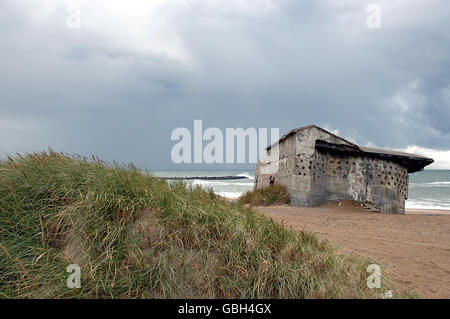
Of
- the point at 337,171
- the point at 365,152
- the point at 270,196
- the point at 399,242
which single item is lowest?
the point at 399,242

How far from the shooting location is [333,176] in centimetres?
1269

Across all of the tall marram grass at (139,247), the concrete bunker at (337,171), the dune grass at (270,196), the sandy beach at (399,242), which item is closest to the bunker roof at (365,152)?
the concrete bunker at (337,171)

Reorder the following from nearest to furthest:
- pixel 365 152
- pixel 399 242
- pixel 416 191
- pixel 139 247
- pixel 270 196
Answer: pixel 139 247, pixel 399 242, pixel 365 152, pixel 270 196, pixel 416 191

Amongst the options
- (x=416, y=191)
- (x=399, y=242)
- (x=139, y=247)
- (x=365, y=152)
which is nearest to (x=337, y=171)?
(x=365, y=152)

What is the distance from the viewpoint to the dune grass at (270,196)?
12.9 m

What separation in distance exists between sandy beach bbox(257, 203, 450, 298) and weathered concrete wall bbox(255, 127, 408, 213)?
1.23 meters

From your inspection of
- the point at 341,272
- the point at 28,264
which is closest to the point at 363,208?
the point at 341,272

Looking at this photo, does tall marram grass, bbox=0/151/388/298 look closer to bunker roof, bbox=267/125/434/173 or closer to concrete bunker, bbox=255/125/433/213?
concrete bunker, bbox=255/125/433/213

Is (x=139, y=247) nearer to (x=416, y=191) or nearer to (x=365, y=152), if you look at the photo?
(x=365, y=152)

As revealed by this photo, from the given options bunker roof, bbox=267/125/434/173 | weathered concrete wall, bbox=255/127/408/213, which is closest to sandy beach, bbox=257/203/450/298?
weathered concrete wall, bbox=255/127/408/213

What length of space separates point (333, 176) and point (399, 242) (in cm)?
621
